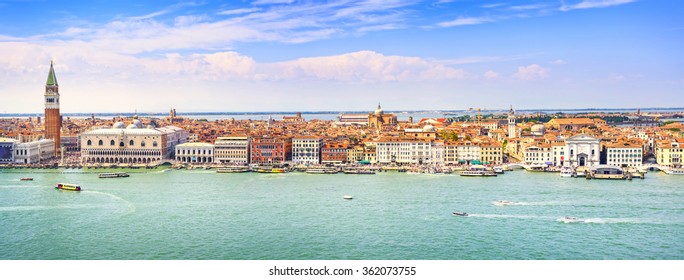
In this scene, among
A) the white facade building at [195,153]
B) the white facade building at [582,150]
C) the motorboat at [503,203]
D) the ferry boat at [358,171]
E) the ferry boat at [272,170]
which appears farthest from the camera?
the white facade building at [195,153]

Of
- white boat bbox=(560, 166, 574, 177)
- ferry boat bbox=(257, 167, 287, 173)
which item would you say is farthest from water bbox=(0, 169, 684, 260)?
ferry boat bbox=(257, 167, 287, 173)

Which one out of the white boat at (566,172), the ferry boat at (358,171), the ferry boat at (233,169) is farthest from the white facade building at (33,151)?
the white boat at (566,172)

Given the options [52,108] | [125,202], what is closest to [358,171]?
[125,202]

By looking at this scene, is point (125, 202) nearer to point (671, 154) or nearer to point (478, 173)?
point (478, 173)

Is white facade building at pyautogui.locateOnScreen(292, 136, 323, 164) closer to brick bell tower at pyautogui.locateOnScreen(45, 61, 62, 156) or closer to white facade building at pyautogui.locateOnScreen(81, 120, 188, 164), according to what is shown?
white facade building at pyautogui.locateOnScreen(81, 120, 188, 164)

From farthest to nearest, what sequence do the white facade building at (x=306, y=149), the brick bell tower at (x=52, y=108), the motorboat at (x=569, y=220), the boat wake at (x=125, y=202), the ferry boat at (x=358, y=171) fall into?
the brick bell tower at (x=52, y=108) < the white facade building at (x=306, y=149) < the ferry boat at (x=358, y=171) < the boat wake at (x=125, y=202) < the motorboat at (x=569, y=220)

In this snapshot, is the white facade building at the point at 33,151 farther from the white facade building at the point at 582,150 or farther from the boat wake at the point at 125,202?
the white facade building at the point at 582,150

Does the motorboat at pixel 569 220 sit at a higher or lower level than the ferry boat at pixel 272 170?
lower
